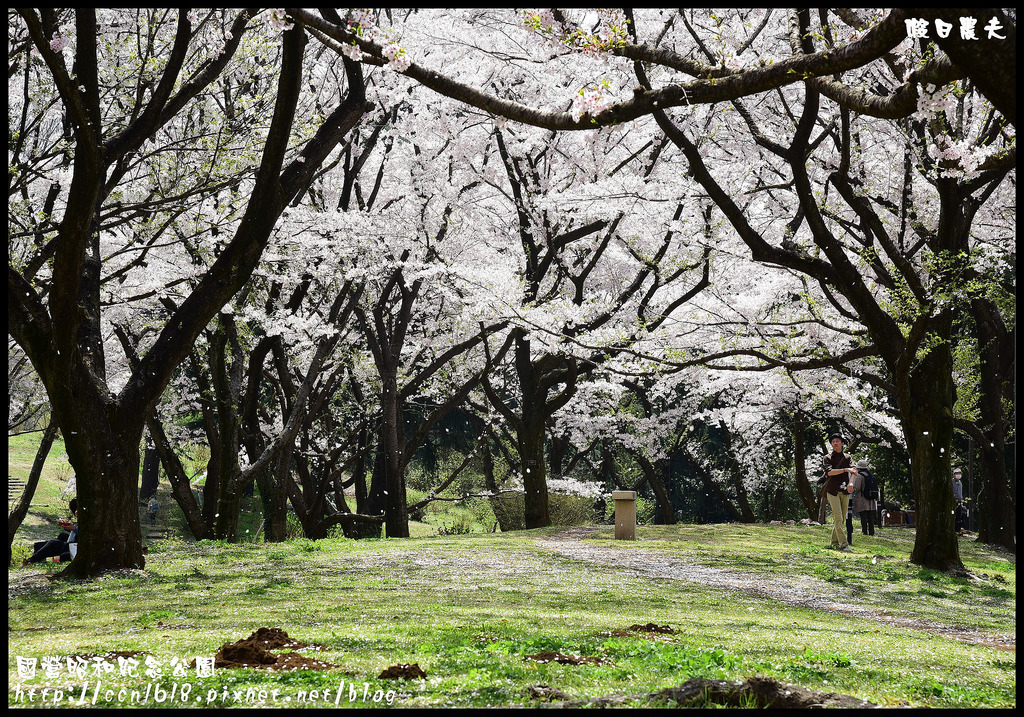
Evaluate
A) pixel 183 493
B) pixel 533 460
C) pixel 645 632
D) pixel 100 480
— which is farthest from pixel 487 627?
pixel 533 460

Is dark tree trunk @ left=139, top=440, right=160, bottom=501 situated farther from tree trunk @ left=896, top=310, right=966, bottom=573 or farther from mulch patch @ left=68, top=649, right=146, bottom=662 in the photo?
mulch patch @ left=68, top=649, right=146, bottom=662

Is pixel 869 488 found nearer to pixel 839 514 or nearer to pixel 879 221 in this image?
pixel 839 514

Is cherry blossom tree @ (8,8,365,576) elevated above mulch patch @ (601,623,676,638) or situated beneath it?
elevated above

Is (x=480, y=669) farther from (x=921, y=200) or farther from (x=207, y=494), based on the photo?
(x=207, y=494)

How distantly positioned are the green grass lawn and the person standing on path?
1.79 meters

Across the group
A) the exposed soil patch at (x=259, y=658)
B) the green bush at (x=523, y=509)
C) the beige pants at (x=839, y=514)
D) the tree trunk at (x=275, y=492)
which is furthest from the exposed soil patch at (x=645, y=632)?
the green bush at (x=523, y=509)

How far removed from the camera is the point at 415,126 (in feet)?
58.5

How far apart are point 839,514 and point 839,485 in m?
0.71

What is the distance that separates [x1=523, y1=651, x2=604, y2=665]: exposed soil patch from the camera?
5203mm

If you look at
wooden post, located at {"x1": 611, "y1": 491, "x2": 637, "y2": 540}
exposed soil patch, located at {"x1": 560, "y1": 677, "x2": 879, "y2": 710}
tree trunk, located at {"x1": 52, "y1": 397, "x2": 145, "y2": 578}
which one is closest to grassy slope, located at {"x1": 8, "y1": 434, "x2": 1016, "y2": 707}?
exposed soil patch, located at {"x1": 560, "y1": 677, "x2": 879, "y2": 710}

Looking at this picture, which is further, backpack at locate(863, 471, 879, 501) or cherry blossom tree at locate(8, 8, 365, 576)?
backpack at locate(863, 471, 879, 501)

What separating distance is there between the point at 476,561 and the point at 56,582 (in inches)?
217

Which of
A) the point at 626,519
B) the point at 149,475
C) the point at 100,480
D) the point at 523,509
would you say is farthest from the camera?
the point at 149,475

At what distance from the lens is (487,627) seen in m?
6.55
